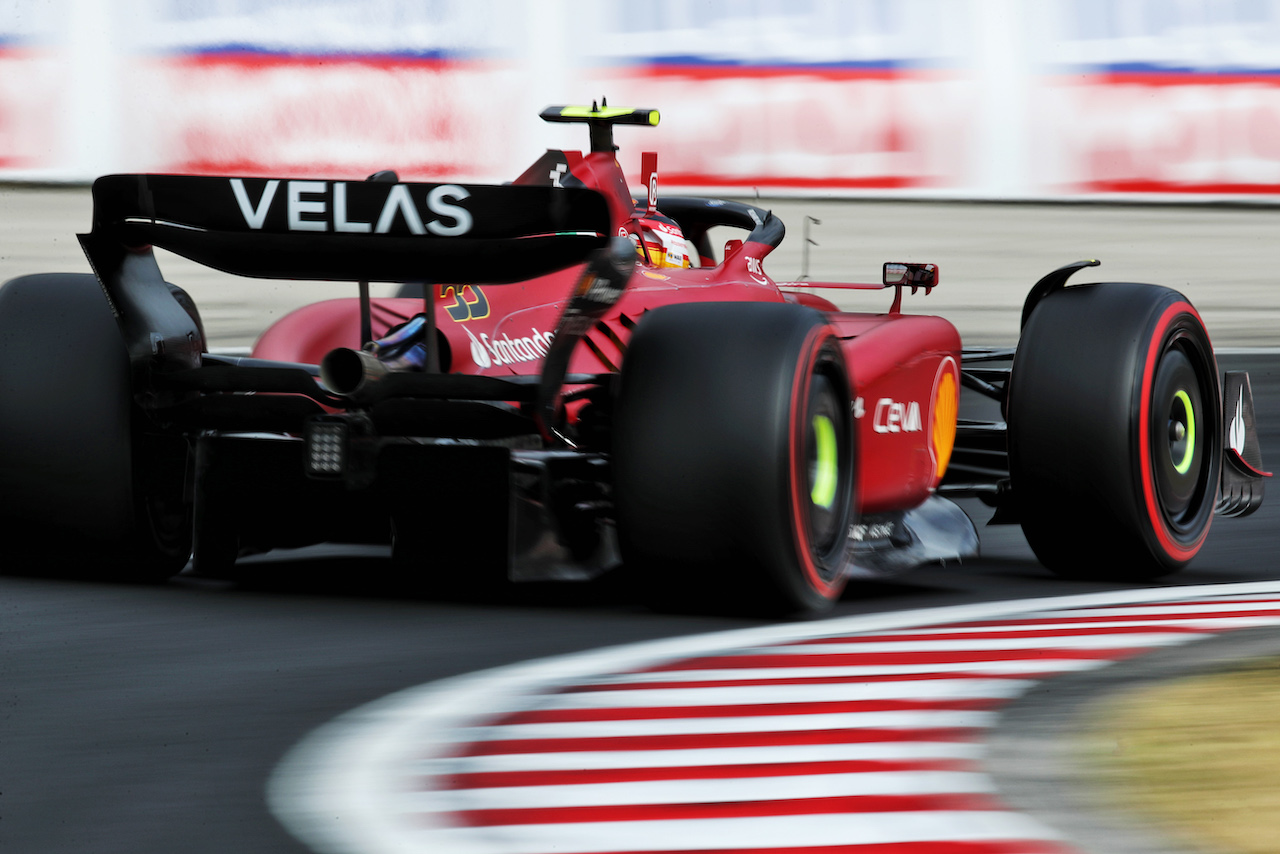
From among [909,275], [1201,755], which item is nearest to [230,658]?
[1201,755]

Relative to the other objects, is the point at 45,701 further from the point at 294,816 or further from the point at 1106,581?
the point at 1106,581

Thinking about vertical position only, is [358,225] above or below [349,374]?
above

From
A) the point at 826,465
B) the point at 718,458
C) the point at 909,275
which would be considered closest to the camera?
the point at 718,458

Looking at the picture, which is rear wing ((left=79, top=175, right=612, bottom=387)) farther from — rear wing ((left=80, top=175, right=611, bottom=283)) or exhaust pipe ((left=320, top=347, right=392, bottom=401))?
exhaust pipe ((left=320, top=347, right=392, bottom=401))

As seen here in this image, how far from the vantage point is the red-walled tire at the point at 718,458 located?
4867mm

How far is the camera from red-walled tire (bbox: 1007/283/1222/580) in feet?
19.8

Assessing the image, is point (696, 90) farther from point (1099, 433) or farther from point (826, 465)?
point (826, 465)

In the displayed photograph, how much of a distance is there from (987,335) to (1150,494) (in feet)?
25.9

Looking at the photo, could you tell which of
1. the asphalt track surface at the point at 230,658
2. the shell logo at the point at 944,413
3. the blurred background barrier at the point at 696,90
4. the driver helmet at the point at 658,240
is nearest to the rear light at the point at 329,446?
the asphalt track surface at the point at 230,658


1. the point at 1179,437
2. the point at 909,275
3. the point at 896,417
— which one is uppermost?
the point at 909,275

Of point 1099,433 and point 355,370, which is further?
point 1099,433

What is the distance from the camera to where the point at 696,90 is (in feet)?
48.0

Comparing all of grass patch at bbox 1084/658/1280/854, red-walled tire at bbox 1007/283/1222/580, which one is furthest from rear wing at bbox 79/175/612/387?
red-walled tire at bbox 1007/283/1222/580

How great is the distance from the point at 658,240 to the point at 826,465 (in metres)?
1.39
